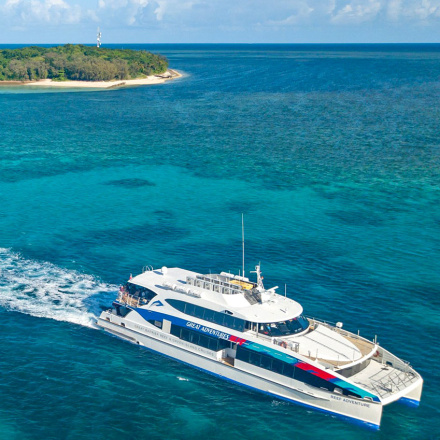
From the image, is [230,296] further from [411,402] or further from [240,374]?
[411,402]

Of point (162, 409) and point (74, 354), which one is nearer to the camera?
point (162, 409)

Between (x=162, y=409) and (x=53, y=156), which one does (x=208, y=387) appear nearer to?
(x=162, y=409)

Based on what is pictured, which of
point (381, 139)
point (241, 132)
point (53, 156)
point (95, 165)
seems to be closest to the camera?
point (95, 165)

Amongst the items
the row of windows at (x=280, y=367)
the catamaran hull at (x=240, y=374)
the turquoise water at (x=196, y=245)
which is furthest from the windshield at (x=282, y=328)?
the turquoise water at (x=196, y=245)

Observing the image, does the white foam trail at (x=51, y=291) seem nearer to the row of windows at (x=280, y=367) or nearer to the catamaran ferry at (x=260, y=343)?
the catamaran ferry at (x=260, y=343)

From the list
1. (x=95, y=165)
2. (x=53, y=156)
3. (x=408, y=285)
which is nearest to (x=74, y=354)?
(x=408, y=285)

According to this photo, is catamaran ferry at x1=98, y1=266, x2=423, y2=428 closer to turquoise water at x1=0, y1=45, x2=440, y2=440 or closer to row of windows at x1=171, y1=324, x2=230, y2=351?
row of windows at x1=171, y1=324, x2=230, y2=351
